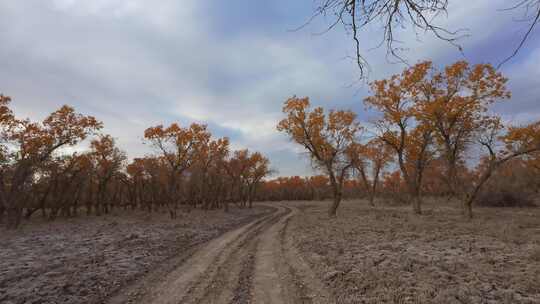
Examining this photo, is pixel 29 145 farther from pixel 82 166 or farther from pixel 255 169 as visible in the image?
pixel 255 169

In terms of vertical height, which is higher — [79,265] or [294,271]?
[294,271]

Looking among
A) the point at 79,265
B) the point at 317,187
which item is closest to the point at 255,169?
the point at 79,265

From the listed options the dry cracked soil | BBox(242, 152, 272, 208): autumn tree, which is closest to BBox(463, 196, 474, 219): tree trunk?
the dry cracked soil

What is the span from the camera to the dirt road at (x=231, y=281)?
20.0ft

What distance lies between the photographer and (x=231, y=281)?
721cm

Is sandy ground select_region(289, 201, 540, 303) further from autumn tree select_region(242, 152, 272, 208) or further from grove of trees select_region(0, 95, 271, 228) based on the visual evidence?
autumn tree select_region(242, 152, 272, 208)

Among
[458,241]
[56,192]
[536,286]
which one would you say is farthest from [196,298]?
[56,192]

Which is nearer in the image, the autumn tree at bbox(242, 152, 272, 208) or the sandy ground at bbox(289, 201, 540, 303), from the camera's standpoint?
the sandy ground at bbox(289, 201, 540, 303)

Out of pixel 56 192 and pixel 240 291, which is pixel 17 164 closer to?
pixel 56 192

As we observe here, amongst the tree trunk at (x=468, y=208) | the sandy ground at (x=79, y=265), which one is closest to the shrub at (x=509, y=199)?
the tree trunk at (x=468, y=208)

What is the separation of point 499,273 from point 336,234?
7.71 metres

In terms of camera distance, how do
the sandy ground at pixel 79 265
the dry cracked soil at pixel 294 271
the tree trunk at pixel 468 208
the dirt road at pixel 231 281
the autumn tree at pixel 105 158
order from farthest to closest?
1. the autumn tree at pixel 105 158
2. the tree trunk at pixel 468 208
3. the sandy ground at pixel 79 265
4. the dirt road at pixel 231 281
5. the dry cracked soil at pixel 294 271

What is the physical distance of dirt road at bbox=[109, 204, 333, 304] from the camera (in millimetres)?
6102

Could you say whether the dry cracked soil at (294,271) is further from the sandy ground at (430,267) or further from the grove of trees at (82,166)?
the grove of trees at (82,166)
